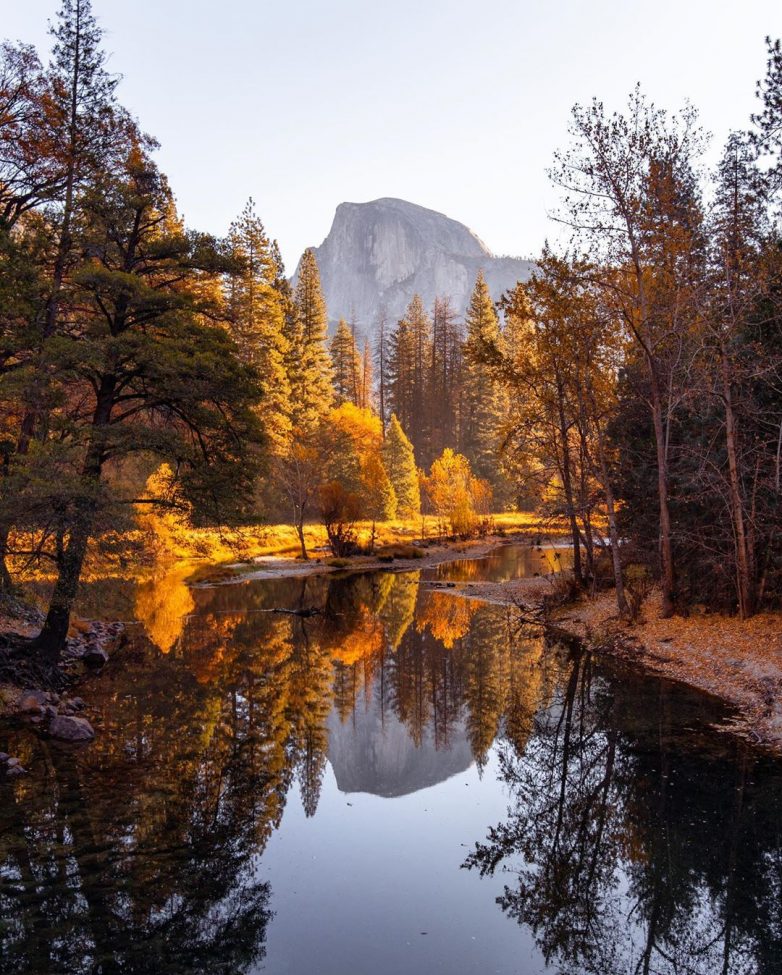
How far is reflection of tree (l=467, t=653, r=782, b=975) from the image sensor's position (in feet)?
21.9

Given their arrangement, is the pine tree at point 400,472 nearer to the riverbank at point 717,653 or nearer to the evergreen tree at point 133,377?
the riverbank at point 717,653

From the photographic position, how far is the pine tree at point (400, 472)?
193 feet

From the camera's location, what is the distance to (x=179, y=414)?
51.6ft

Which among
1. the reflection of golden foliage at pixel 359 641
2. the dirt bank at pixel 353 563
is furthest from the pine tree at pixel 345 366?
the reflection of golden foliage at pixel 359 641

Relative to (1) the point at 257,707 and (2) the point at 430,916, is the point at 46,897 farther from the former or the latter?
(1) the point at 257,707

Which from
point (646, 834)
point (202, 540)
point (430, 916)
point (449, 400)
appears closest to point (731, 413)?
point (646, 834)

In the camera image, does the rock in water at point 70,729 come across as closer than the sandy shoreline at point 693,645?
Yes

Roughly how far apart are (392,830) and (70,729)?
20.7ft

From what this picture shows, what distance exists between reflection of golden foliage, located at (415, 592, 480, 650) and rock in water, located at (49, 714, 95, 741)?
1040 cm

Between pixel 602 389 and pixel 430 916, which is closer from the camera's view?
pixel 430 916

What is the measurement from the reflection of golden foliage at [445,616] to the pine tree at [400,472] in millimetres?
28740

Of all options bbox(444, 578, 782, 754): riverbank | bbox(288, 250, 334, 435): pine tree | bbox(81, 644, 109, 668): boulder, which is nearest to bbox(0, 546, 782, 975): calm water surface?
bbox(444, 578, 782, 754): riverbank

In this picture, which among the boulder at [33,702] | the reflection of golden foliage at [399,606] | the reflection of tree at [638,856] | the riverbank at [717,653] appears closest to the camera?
the reflection of tree at [638,856]

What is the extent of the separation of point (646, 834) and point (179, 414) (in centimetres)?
1193
